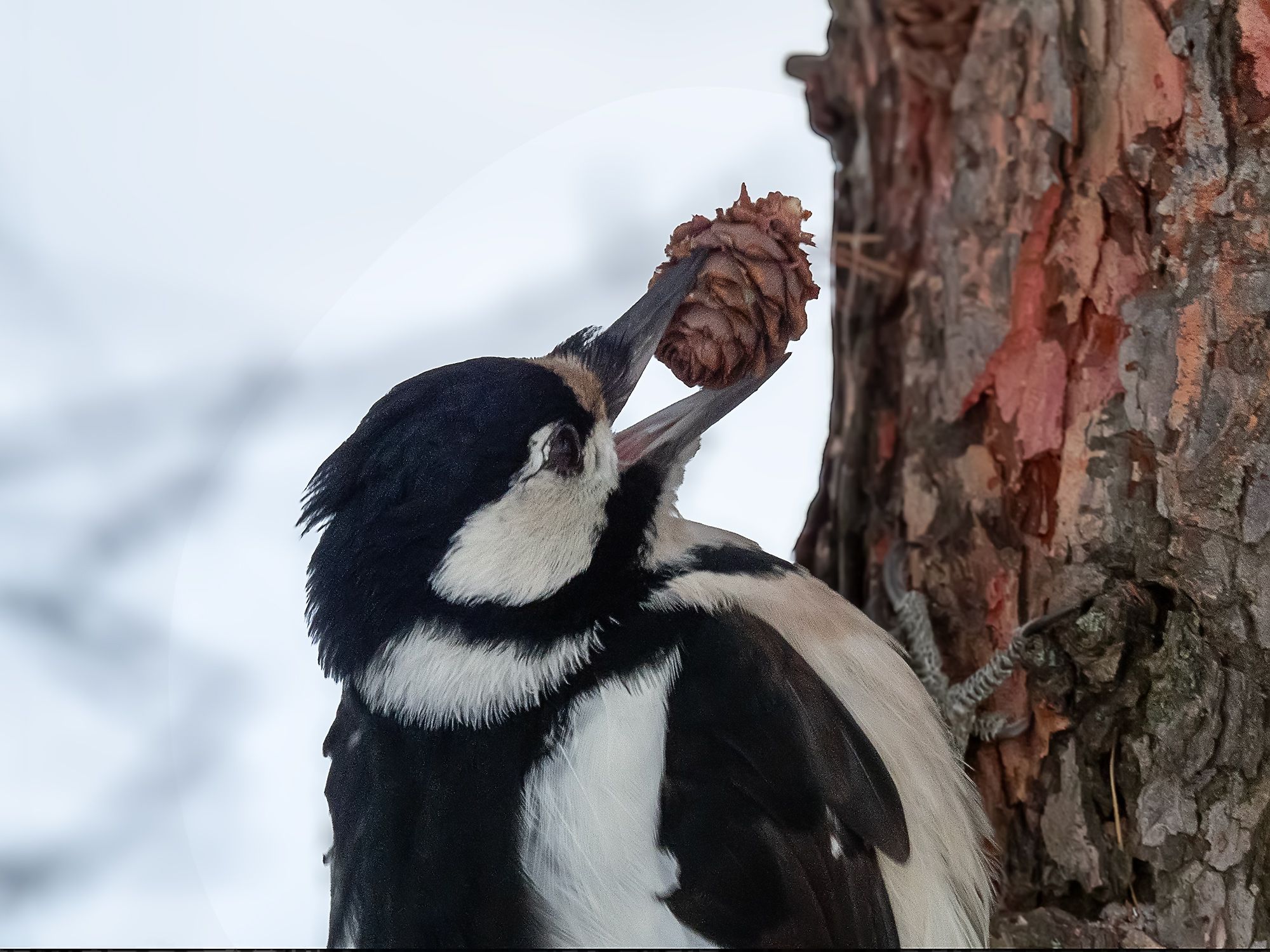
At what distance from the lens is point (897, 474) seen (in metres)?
2.04

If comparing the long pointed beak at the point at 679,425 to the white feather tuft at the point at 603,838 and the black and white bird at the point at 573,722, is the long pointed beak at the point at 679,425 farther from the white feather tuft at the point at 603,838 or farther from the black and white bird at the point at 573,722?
the white feather tuft at the point at 603,838

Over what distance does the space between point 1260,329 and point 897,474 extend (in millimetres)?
682

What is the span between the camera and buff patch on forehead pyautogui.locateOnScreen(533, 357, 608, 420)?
1596 mm

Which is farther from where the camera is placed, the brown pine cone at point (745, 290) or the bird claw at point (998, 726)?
the bird claw at point (998, 726)

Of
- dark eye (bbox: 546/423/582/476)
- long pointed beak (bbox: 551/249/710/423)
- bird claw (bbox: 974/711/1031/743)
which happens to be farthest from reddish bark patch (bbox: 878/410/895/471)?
dark eye (bbox: 546/423/582/476)

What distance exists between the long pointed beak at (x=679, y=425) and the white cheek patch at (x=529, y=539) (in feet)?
0.33

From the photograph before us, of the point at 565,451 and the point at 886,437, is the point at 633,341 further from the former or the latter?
the point at 886,437

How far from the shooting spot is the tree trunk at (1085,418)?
1.50m

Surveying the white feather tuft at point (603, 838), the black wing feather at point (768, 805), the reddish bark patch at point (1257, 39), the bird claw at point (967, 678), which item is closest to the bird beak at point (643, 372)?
the black wing feather at point (768, 805)

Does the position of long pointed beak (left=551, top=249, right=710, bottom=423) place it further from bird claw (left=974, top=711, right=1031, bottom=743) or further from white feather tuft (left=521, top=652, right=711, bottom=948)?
bird claw (left=974, top=711, right=1031, bottom=743)

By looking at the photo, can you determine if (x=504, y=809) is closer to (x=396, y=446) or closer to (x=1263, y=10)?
(x=396, y=446)

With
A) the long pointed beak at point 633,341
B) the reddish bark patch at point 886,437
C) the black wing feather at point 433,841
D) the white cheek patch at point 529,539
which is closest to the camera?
the black wing feather at point 433,841

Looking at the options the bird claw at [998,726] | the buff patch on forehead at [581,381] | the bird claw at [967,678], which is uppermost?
the buff patch on forehead at [581,381]

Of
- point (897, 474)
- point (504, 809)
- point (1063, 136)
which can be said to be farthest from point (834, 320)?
point (504, 809)
